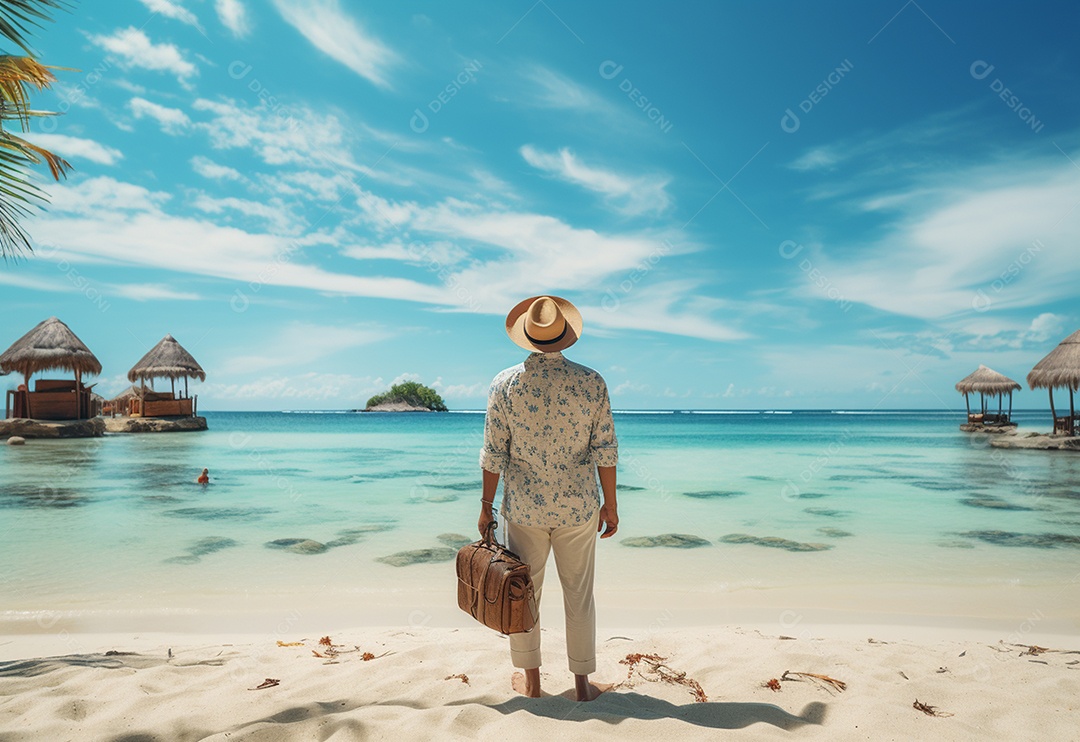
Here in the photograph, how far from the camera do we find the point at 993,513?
29.5 ft

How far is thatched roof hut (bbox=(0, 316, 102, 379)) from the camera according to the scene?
23.6m

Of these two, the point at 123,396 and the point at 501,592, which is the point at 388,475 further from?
the point at 123,396

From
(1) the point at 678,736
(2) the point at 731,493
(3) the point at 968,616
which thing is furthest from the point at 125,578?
(2) the point at 731,493

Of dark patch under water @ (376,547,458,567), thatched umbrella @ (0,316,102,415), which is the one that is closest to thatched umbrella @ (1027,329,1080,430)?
dark patch under water @ (376,547,458,567)

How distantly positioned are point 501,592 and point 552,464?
1.94ft

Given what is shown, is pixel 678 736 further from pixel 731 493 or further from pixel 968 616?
pixel 731 493

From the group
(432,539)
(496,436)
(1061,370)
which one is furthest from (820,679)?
(1061,370)

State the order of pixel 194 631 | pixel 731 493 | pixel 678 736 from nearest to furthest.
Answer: pixel 678 736, pixel 194 631, pixel 731 493

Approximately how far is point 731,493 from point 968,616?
273 inches

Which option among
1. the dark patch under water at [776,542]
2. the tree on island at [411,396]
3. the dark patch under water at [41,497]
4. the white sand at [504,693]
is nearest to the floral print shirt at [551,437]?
the white sand at [504,693]

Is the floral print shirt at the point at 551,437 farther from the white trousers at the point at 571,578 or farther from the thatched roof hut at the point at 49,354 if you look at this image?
the thatched roof hut at the point at 49,354

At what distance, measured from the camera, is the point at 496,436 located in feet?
8.97

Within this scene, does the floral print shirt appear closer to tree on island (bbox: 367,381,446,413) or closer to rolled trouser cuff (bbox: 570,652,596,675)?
rolled trouser cuff (bbox: 570,652,596,675)

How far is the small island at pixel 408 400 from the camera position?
7500cm
